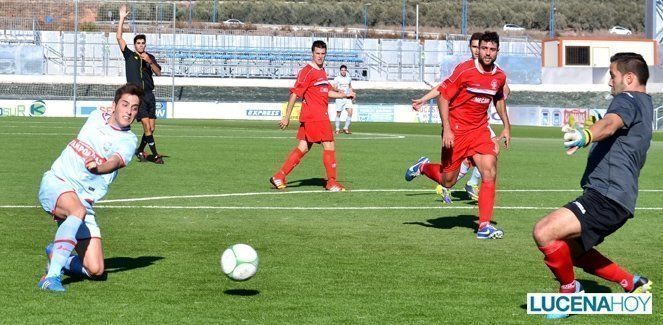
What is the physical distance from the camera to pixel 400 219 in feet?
44.6

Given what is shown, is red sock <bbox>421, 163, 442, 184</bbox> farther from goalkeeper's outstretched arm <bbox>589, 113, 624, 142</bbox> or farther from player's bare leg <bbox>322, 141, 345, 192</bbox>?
goalkeeper's outstretched arm <bbox>589, 113, 624, 142</bbox>

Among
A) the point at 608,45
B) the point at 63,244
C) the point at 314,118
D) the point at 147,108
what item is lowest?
the point at 63,244

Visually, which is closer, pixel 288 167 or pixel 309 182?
pixel 288 167

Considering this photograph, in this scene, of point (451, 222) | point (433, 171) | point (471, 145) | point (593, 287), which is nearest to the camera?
point (593, 287)

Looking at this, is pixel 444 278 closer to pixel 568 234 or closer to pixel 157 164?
pixel 568 234

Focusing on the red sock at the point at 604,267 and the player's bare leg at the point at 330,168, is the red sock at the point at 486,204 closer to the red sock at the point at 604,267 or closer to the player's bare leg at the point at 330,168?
the red sock at the point at 604,267

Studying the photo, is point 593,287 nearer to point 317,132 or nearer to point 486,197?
point 486,197

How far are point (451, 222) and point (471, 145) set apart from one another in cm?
140

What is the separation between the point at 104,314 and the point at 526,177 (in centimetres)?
1379

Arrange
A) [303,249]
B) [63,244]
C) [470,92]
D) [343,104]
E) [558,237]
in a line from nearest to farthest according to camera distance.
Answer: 1. [558,237]
2. [63,244]
3. [303,249]
4. [470,92]
5. [343,104]

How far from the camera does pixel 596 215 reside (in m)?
7.62

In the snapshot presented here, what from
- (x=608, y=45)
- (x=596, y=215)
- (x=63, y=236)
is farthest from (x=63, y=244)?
(x=608, y=45)

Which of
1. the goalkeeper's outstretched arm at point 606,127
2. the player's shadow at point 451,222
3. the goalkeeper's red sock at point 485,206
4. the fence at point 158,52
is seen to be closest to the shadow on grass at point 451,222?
the player's shadow at point 451,222

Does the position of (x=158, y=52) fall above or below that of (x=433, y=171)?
above
